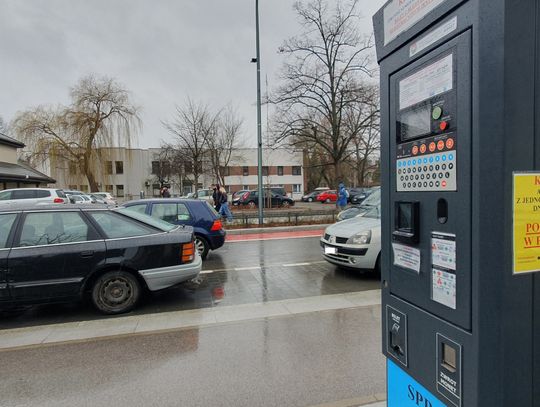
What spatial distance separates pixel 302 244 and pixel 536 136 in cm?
972

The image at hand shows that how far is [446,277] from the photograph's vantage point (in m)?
1.38

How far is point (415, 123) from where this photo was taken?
Result: 1543 millimetres

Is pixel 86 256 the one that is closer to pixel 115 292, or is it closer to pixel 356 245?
pixel 115 292

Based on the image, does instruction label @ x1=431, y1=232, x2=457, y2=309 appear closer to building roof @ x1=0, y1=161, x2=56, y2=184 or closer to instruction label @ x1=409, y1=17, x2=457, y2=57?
instruction label @ x1=409, y1=17, x2=457, y2=57

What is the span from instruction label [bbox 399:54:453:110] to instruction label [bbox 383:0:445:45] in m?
0.22

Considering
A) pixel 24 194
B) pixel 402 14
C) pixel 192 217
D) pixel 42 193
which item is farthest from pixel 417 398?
pixel 24 194

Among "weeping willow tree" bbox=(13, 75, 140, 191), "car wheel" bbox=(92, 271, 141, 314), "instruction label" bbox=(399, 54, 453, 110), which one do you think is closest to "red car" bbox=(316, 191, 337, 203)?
"weeping willow tree" bbox=(13, 75, 140, 191)

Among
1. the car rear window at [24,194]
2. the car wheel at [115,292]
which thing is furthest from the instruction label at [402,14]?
the car rear window at [24,194]

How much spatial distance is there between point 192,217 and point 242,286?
2.95 meters

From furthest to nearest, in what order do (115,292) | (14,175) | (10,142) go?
(10,142) < (14,175) < (115,292)

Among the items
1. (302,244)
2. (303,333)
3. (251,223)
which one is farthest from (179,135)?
(303,333)

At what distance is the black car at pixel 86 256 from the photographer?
4.78m

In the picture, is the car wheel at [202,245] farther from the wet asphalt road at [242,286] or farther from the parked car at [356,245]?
the parked car at [356,245]

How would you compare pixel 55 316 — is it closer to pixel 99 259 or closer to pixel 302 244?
pixel 99 259
